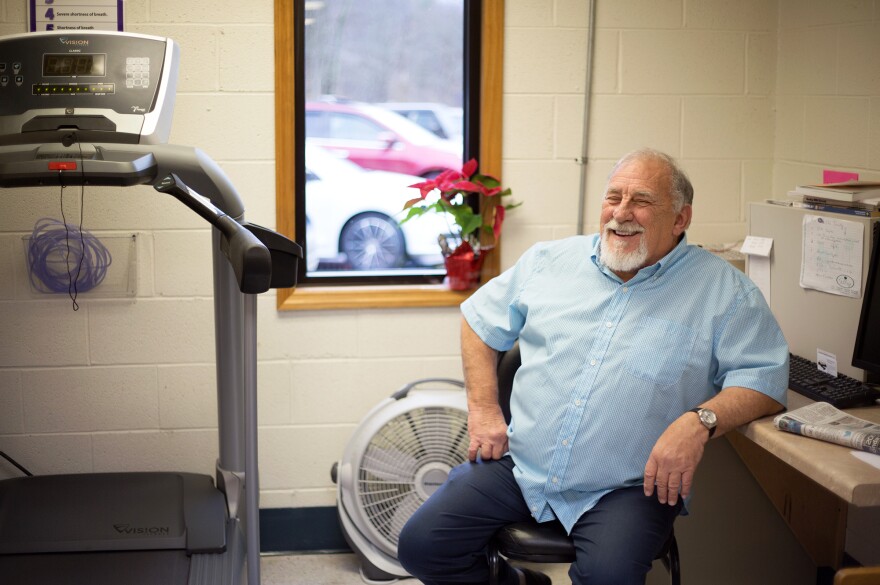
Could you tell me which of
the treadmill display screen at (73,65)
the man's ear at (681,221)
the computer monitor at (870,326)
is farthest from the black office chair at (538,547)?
the treadmill display screen at (73,65)

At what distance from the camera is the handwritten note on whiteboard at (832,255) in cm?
229

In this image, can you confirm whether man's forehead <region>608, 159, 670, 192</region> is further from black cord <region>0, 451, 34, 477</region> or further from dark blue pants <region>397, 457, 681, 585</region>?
black cord <region>0, 451, 34, 477</region>

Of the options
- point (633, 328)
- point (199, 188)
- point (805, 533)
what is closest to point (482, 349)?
point (633, 328)

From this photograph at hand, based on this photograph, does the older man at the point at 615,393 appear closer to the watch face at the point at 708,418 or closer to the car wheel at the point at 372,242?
the watch face at the point at 708,418

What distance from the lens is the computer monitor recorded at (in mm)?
2068

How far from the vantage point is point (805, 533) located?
2.42 metres

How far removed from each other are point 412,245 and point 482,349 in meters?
0.90

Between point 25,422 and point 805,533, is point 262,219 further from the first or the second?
point 805,533

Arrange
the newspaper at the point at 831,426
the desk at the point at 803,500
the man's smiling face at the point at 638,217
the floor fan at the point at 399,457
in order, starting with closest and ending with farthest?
the newspaper at the point at 831,426
the man's smiling face at the point at 638,217
the desk at the point at 803,500
the floor fan at the point at 399,457

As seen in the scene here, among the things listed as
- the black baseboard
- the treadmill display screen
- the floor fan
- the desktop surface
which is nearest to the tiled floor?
the black baseboard

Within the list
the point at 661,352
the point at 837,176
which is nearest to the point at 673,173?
the point at 661,352

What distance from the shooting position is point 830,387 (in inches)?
86.3

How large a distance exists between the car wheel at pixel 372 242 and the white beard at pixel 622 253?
3.59 ft

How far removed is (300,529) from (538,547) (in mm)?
1274
